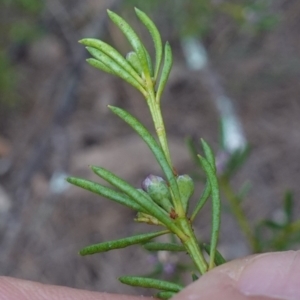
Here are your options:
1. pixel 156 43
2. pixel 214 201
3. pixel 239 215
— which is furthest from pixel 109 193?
pixel 239 215

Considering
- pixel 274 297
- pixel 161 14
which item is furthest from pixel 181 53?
pixel 274 297

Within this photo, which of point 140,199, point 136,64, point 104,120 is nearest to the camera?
point 140,199

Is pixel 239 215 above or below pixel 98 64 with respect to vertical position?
below

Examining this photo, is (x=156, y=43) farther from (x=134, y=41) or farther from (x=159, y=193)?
(x=159, y=193)

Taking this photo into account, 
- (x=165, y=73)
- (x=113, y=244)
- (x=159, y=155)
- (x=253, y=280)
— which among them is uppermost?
(x=165, y=73)

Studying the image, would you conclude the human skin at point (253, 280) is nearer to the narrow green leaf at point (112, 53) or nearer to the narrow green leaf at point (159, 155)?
the narrow green leaf at point (159, 155)

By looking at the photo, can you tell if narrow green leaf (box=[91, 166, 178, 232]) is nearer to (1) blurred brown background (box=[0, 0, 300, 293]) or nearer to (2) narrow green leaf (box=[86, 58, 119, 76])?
(2) narrow green leaf (box=[86, 58, 119, 76])

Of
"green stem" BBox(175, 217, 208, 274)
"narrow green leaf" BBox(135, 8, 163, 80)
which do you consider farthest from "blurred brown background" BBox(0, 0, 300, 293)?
"green stem" BBox(175, 217, 208, 274)

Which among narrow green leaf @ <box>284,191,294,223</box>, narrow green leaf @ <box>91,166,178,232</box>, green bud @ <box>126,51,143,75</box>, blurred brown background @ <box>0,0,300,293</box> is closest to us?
narrow green leaf @ <box>91,166,178,232</box>
